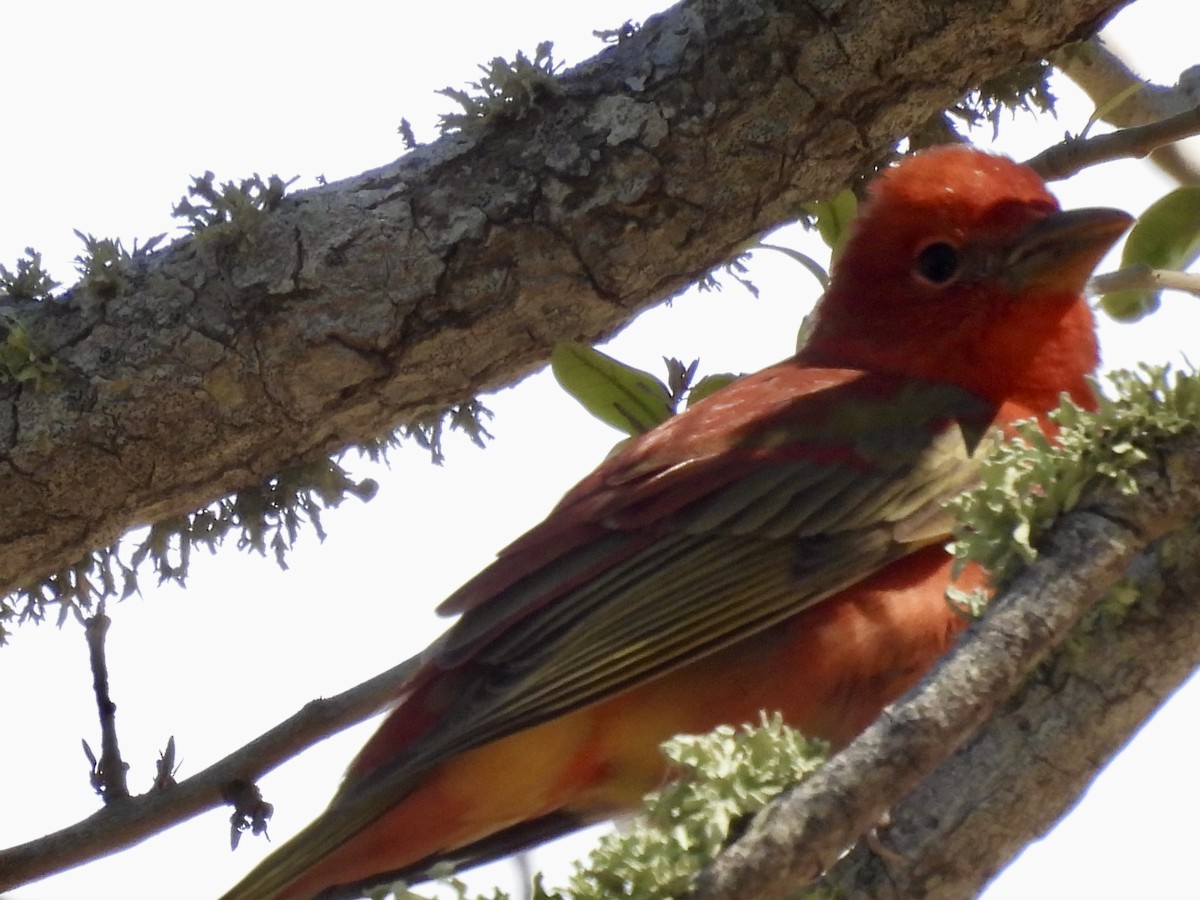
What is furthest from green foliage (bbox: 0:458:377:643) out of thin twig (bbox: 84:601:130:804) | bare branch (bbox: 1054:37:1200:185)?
bare branch (bbox: 1054:37:1200:185)

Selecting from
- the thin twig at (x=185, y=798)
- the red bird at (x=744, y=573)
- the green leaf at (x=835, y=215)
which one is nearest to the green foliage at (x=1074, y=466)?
the red bird at (x=744, y=573)

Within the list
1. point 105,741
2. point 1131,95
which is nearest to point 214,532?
point 105,741

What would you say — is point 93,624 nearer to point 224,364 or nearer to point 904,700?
point 224,364

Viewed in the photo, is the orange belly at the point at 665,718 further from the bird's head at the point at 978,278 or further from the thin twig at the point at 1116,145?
the thin twig at the point at 1116,145

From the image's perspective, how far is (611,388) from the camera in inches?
154

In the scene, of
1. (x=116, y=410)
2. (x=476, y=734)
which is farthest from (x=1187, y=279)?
(x=116, y=410)

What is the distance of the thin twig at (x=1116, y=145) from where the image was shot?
3969 mm

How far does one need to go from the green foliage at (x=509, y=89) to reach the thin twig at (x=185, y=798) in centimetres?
124

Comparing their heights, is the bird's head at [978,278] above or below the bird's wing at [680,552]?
above

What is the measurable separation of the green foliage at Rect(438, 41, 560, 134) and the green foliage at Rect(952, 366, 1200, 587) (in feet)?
5.83

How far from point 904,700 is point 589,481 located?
2.26 m

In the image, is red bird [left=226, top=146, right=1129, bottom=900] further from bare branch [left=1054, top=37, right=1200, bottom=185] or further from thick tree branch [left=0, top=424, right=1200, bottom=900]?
thick tree branch [left=0, top=424, right=1200, bottom=900]

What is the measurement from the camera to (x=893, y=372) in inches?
173

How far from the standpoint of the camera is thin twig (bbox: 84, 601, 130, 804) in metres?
3.74
